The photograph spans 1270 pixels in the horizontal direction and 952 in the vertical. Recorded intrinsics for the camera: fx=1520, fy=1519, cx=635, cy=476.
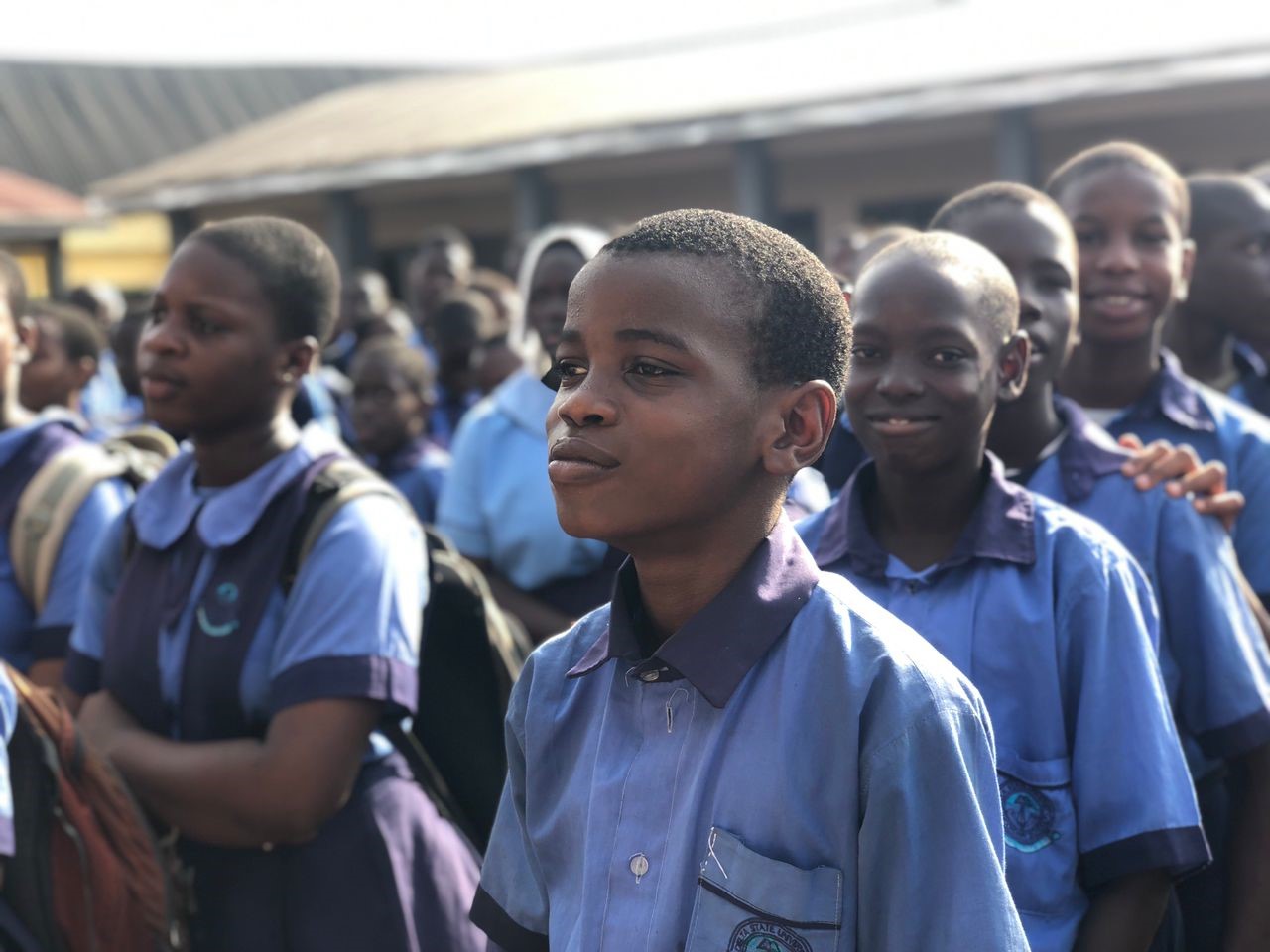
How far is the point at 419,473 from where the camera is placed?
569 centimetres

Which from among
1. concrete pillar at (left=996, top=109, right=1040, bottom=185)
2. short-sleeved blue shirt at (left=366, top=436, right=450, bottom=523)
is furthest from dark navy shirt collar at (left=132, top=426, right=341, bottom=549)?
concrete pillar at (left=996, top=109, right=1040, bottom=185)

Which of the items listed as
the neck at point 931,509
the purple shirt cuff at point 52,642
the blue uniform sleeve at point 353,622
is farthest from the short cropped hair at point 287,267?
the neck at point 931,509

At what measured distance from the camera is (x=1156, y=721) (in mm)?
2068

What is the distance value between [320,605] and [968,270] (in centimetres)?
122

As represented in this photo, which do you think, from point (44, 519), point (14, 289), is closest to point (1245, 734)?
point (44, 519)

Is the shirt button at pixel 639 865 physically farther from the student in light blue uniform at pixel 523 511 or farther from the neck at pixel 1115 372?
the student in light blue uniform at pixel 523 511

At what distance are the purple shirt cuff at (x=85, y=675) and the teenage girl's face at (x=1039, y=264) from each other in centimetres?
186

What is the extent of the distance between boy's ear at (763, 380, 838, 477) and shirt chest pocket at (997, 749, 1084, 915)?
608 mm

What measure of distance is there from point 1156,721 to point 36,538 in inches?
90.2

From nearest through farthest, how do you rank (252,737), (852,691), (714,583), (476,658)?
(852,691), (714,583), (252,737), (476,658)

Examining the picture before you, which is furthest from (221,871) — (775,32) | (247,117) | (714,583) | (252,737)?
(247,117)

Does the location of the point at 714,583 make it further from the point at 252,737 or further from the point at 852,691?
the point at 252,737

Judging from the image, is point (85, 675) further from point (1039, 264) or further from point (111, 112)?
point (111, 112)

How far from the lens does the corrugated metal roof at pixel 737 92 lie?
10.2 m
